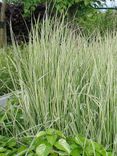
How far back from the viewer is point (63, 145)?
1610mm

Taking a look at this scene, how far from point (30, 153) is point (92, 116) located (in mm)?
412

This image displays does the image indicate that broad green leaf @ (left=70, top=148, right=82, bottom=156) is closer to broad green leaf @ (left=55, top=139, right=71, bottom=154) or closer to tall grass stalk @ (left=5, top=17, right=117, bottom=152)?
A: broad green leaf @ (left=55, top=139, right=71, bottom=154)

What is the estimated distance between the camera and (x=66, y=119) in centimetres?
199

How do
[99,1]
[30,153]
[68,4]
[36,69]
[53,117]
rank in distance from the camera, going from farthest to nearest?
[99,1]
[68,4]
[36,69]
[53,117]
[30,153]

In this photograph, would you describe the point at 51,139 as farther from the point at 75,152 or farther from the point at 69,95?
the point at 69,95

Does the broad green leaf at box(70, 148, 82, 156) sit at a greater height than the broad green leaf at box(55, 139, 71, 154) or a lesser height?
lesser

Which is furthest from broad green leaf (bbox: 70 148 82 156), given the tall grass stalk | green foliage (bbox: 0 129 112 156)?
the tall grass stalk

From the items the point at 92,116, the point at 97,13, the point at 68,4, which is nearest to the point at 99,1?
the point at 97,13

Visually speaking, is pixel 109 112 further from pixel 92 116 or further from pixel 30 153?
pixel 30 153

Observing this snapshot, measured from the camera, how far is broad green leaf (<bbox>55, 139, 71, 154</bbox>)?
62.9 inches

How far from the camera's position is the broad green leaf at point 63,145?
62.9 inches

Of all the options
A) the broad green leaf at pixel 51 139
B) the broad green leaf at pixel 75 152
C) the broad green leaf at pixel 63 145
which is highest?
the broad green leaf at pixel 51 139

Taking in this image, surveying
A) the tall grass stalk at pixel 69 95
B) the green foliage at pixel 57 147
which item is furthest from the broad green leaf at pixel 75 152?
the tall grass stalk at pixel 69 95

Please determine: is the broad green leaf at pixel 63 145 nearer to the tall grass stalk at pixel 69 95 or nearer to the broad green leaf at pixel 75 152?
the broad green leaf at pixel 75 152
